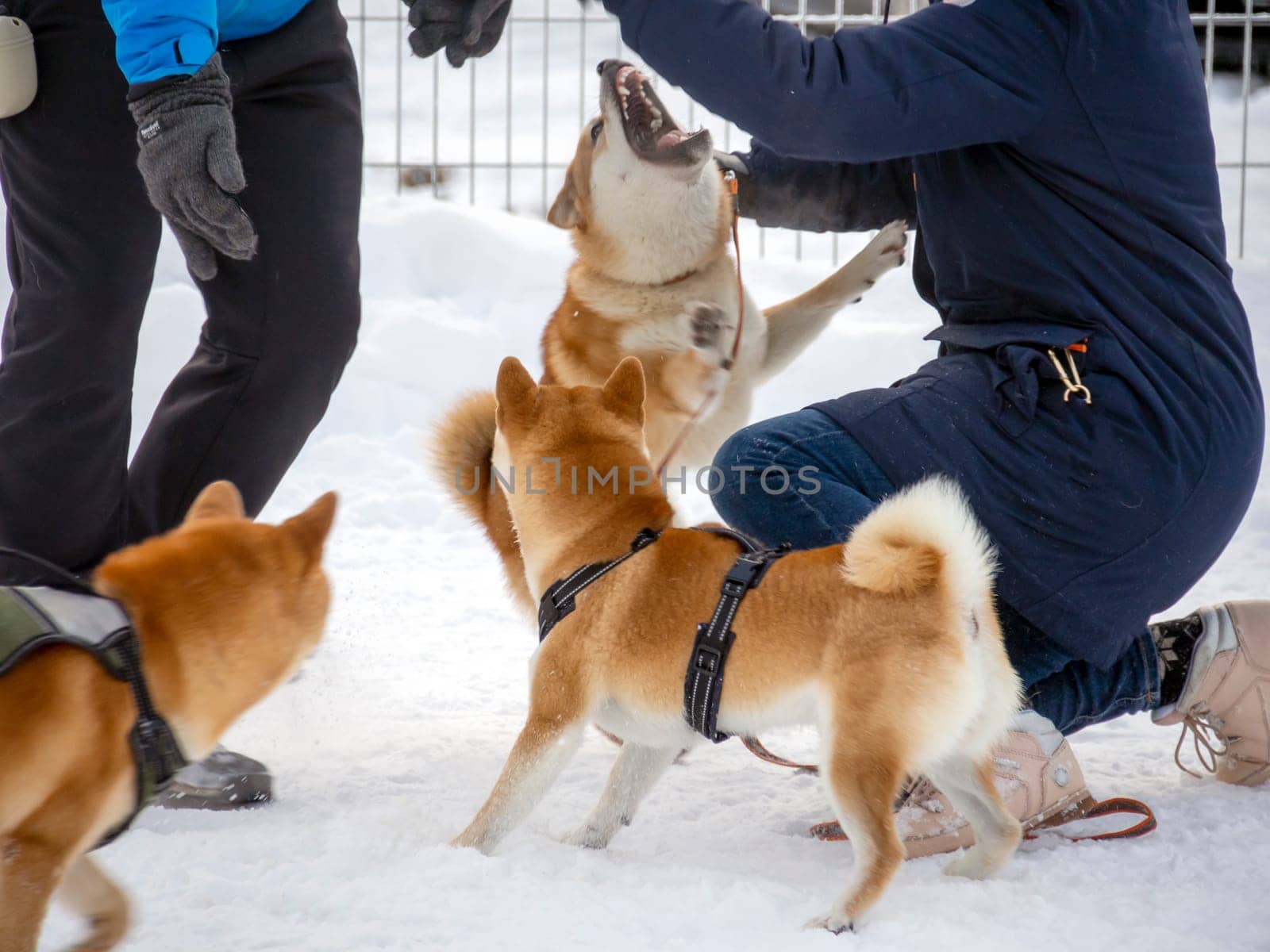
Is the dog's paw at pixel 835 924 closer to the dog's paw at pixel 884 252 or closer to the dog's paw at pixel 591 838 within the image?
the dog's paw at pixel 591 838

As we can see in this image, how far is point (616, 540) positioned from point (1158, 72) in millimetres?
1208

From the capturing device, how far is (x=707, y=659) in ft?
5.66

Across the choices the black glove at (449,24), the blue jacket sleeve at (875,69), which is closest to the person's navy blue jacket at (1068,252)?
the blue jacket sleeve at (875,69)

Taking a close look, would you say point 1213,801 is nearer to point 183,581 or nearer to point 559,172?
point 183,581

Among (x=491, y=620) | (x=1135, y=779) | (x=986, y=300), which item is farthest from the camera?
(x=491, y=620)

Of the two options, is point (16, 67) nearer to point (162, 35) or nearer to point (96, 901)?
point (162, 35)

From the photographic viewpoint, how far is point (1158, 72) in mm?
1909

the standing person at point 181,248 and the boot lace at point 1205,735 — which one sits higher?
the standing person at point 181,248

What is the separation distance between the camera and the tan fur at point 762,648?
1606 mm

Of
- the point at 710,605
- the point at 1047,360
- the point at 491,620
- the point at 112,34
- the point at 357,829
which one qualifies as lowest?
the point at 491,620

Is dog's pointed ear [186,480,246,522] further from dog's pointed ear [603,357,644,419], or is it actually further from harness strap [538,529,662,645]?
dog's pointed ear [603,357,644,419]

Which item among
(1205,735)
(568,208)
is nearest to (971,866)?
(1205,735)

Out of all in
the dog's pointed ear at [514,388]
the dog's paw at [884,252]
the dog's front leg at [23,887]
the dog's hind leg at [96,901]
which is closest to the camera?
the dog's front leg at [23,887]

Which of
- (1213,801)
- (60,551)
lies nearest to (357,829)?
(60,551)
